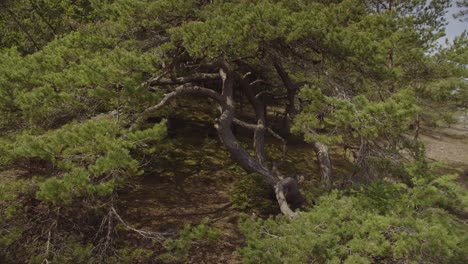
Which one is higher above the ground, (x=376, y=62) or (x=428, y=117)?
(x=376, y=62)

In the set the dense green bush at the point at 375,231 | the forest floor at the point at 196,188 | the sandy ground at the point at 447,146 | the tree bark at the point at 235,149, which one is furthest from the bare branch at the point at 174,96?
the sandy ground at the point at 447,146

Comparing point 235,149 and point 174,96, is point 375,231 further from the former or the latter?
point 174,96

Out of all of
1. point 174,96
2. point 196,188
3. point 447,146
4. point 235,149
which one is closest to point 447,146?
point 447,146

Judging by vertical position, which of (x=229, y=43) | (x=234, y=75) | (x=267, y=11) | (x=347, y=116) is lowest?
(x=234, y=75)

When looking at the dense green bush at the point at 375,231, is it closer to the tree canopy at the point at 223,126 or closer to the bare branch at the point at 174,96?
the tree canopy at the point at 223,126

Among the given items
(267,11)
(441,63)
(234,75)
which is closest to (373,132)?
(267,11)

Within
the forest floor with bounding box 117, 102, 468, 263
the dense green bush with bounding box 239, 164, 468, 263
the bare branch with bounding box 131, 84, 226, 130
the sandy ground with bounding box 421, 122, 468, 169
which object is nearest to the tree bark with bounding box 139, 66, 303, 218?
the bare branch with bounding box 131, 84, 226, 130

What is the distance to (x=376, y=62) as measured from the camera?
20.1ft

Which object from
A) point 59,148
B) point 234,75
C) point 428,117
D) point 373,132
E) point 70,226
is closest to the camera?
point 59,148

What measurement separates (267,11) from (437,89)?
8.93m

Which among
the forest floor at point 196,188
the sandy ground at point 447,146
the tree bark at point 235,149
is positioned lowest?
the sandy ground at point 447,146

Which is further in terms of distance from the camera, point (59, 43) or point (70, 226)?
point (59, 43)

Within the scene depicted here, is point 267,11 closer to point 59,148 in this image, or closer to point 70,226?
point 59,148

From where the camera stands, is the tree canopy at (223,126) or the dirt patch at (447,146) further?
the dirt patch at (447,146)
